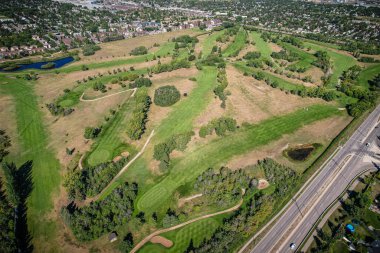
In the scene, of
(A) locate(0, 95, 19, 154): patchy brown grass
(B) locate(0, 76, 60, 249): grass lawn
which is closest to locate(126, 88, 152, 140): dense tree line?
(B) locate(0, 76, 60, 249): grass lawn

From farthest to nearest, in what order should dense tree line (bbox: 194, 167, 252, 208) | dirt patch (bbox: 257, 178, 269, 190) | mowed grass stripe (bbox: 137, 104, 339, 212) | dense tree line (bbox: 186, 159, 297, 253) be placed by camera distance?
1. dirt patch (bbox: 257, 178, 269, 190)
2. mowed grass stripe (bbox: 137, 104, 339, 212)
3. dense tree line (bbox: 194, 167, 252, 208)
4. dense tree line (bbox: 186, 159, 297, 253)

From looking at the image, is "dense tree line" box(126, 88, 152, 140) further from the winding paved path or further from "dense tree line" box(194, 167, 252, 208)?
the winding paved path

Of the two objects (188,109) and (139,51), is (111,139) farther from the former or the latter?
(139,51)

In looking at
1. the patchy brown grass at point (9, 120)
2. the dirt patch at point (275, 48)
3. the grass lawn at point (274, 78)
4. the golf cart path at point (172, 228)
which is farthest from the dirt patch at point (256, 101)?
the patchy brown grass at point (9, 120)

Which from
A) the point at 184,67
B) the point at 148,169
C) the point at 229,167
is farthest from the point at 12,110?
the point at 229,167

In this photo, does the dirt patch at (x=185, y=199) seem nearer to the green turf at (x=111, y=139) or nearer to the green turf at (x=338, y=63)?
the green turf at (x=111, y=139)

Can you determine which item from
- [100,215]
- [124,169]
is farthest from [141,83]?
[100,215]
